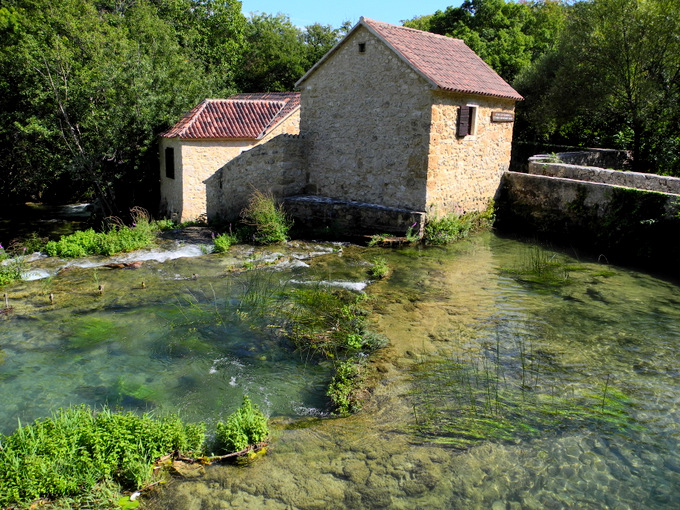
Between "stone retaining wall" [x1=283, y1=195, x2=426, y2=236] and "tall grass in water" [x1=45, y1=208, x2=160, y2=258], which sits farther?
"stone retaining wall" [x1=283, y1=195, x2=426, y2=236]

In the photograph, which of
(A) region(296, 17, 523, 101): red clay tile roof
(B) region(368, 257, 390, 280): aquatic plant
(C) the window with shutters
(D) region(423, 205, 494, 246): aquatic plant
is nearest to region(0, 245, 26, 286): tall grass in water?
(B) region(368, 257, 390, 280): aquatic plant

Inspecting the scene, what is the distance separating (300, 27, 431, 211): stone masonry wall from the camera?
1523 centimetres

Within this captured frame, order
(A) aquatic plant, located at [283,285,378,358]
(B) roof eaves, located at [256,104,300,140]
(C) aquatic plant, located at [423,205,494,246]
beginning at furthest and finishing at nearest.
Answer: (B) roof eaves, located at [256,104,300,140] < (C) aquatic plant, located at [423,205,494,246] < (A) aquatic plant, located at [283,285,378,358]

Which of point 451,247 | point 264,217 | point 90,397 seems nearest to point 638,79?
point 451,247

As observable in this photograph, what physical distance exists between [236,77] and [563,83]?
20.6 metres

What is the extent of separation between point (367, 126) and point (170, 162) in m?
7.33

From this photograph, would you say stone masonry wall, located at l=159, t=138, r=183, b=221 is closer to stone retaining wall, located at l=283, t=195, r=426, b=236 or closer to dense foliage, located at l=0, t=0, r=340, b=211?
dense foliage, located at l=0, t=0, r=340, b=211

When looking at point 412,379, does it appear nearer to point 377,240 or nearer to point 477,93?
point 377,240

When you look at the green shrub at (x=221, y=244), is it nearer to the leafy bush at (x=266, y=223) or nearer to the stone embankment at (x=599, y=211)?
the leafy bush at (x=266, y=223)

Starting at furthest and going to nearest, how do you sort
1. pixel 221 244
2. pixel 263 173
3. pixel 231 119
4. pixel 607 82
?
pixel 607 82 < pixel 231 119 < pixel 263 173 < pixel 221 244

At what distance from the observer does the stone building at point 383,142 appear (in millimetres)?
15250

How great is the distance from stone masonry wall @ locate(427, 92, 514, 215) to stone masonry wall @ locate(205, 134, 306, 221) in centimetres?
466

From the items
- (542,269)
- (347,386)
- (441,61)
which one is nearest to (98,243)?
(347,386)

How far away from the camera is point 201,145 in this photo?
→ 18.4m
